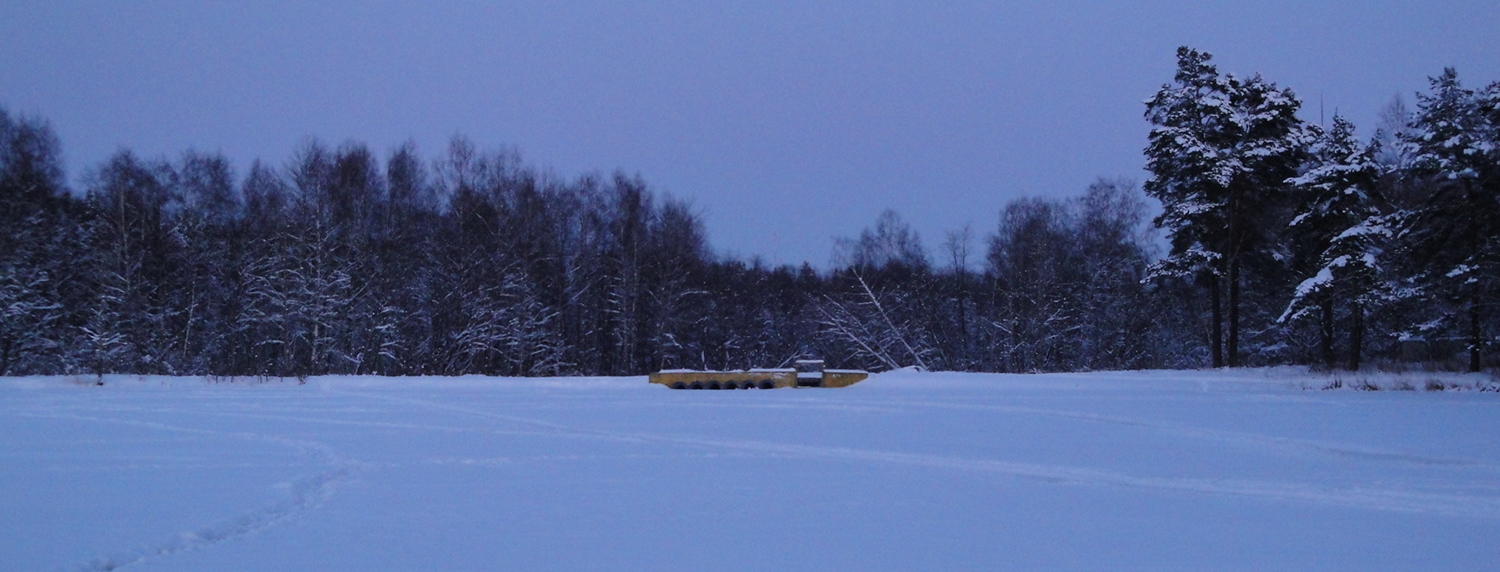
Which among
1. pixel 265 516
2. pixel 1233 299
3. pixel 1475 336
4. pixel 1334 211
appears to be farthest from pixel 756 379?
pixel 265 516

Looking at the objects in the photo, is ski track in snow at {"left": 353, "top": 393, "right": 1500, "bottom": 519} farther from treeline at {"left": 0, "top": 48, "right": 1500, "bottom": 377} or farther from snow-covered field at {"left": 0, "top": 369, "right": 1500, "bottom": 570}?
treeline at {"left": 0, "top": 48, "right": 1500, "bottom": 377}

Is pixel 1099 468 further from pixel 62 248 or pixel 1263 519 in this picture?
pixel 62 248

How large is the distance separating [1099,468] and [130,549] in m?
7.57

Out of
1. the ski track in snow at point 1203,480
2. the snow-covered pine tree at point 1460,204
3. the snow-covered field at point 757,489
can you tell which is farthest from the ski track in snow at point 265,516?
the snow-covered pine tree at point 1460,204

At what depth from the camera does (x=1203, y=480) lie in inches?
325

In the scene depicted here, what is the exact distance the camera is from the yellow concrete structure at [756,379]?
24.4 meters

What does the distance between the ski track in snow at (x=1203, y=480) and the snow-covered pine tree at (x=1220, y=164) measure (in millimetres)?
16664

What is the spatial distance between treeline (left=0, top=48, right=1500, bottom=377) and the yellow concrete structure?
10906 mm

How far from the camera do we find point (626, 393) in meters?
22.4

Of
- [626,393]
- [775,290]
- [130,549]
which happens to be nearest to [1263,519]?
[130,549]

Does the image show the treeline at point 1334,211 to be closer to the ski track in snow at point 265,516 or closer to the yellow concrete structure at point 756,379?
the yellow concrete structure at point 756,379

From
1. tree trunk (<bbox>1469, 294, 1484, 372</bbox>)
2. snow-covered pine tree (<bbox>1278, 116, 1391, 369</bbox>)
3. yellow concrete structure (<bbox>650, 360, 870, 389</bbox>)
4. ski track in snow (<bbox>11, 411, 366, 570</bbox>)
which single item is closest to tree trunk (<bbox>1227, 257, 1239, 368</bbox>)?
snow-covered pine tree (<bbox>1278, 116, 1391, 369</bbox>)

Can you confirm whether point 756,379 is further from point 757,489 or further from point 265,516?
point 265,516

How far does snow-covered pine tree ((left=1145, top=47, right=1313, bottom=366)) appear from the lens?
90.1 feet
